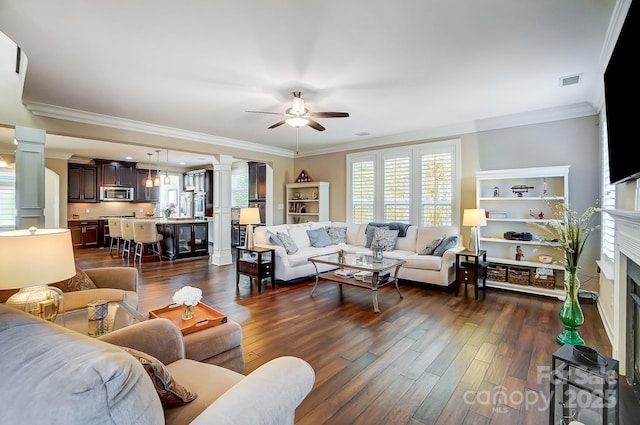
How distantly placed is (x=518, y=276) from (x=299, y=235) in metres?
3.67

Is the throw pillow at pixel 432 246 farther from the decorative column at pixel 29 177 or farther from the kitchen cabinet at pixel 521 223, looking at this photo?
the decorative column at pixel 29 177

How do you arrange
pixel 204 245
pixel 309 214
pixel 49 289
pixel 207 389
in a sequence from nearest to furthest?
pixel 207 389 < pixel 49 289 < pixel 309 214 < pixel 204 245

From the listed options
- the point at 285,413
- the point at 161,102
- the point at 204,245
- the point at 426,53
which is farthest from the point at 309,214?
the point at 285,413

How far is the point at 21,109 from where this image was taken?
407 centimetres

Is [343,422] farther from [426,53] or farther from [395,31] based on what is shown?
[426,53]

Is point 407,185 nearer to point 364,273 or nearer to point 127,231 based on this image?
point 364,273

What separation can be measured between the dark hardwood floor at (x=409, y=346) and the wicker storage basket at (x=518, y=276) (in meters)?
0.23

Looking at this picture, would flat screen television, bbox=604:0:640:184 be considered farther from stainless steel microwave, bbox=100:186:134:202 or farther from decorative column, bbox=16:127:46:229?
stainless steel microwave, bbox=100:186:134:202

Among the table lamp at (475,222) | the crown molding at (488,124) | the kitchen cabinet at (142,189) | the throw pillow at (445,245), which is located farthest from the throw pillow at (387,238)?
the kitchen cabinet at (142,189)

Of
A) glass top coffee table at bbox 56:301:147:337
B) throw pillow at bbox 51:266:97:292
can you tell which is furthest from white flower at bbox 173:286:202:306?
throw pillow at bbox 51:266:97:292

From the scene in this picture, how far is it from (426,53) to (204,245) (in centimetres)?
684

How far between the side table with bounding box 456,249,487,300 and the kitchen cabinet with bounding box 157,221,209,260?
6.02 meters

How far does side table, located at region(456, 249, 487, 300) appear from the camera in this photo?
434 centimetres

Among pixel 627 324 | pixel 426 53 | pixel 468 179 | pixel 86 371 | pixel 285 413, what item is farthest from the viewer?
pixel 468 179
